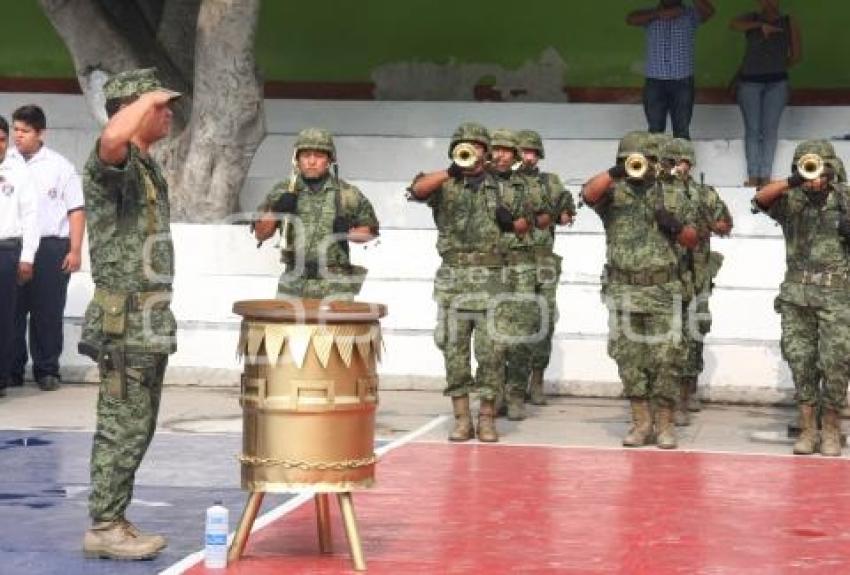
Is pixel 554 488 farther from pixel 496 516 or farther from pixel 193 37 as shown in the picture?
pixel 193 37

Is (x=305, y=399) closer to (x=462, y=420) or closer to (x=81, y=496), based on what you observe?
(x=81, y=496)

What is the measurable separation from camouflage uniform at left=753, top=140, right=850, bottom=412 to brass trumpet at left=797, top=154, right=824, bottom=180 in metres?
0.13

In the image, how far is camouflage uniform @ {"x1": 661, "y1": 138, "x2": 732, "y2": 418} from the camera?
14.1 m

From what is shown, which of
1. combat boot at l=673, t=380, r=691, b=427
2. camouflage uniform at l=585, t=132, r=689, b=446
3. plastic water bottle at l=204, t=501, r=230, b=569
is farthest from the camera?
combat boot at l=673, t=380, r=691, b=427

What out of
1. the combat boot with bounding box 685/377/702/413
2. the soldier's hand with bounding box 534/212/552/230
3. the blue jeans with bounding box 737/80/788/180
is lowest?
the combat boot with bounding box 685/377/702/413

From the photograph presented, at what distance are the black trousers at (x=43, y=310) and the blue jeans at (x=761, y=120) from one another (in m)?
6.62

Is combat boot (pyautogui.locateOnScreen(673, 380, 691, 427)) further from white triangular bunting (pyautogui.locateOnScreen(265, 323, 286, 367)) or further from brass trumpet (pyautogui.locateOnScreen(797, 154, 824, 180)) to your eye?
white triangular bunting (pyautogui.locateOnScreen(265, 323, 286, 367))

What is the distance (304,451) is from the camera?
9.33 metres

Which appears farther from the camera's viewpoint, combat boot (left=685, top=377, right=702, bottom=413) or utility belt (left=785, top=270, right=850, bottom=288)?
combat boot (left=685, top=377, right=702, bottom=413)

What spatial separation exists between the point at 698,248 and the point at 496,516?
15.0ft

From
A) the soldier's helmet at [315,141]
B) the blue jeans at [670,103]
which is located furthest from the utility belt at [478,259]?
the blue jeans at [670,103]

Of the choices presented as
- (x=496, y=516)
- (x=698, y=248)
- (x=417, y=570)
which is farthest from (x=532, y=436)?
(x=417, y=570)

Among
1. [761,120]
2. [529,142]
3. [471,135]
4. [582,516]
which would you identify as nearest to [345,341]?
[582,516]

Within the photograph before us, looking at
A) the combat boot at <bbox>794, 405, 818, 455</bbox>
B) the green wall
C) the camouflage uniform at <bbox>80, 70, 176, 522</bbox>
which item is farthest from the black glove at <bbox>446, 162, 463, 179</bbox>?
the green wall
